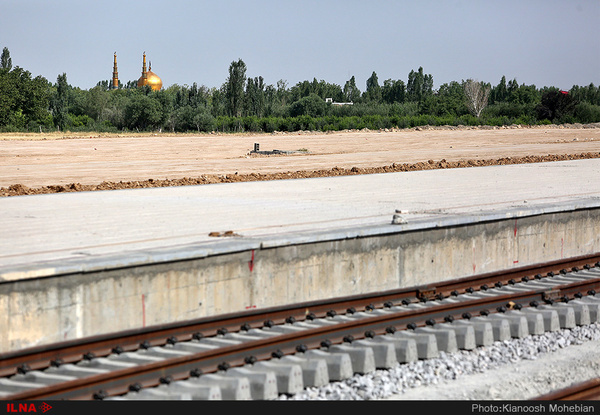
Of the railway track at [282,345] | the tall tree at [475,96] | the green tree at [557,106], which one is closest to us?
the railway track at [282,345]

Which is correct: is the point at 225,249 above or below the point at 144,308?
above

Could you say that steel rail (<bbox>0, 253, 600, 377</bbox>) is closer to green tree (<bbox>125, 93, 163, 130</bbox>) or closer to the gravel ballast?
the gravel ballast

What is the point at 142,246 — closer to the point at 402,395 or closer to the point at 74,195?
the point at 402,395

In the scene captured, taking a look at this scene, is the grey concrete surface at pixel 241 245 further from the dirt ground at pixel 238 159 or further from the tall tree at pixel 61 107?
the tall tree at pixel 61 107

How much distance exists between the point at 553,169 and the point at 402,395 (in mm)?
25384

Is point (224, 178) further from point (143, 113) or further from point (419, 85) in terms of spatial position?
point (419, 85)

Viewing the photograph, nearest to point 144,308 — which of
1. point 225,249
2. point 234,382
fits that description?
point 225,249

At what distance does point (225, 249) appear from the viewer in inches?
458

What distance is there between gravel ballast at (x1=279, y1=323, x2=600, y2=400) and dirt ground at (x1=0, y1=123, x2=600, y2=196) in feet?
55.1

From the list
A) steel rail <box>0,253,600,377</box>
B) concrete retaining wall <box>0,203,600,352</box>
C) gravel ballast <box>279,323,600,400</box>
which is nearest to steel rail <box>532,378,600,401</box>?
gravel ballast <box>279,323,600,400</box>

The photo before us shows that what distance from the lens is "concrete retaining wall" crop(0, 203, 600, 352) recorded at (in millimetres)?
9984
